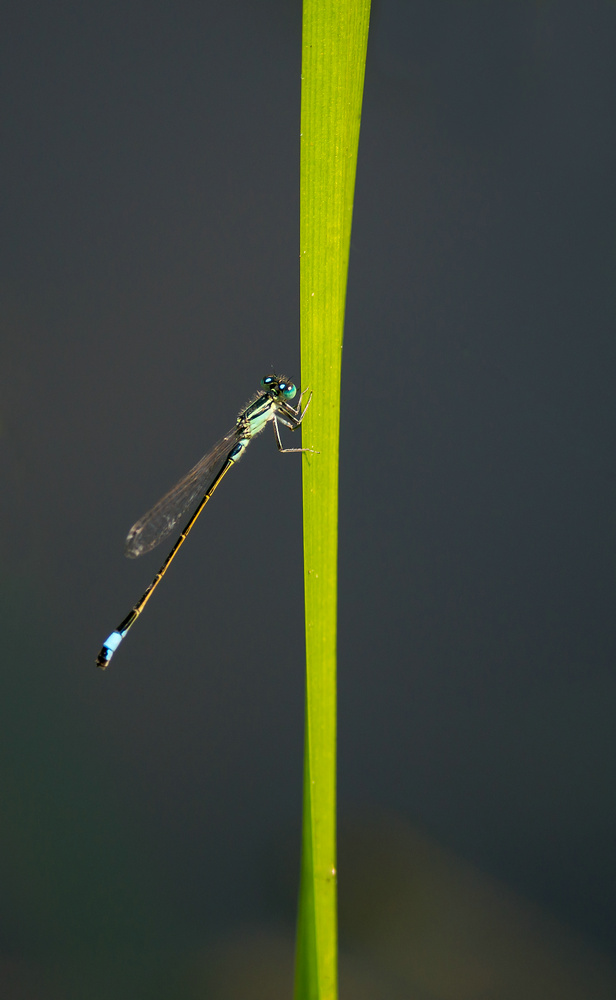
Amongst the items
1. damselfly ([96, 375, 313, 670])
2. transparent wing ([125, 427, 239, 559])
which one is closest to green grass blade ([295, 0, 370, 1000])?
damselfly ([96, 375, 313, 670])

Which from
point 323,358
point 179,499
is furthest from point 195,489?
point 323,358

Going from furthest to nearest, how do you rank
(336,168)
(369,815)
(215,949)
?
(369,815) < (215,949) < (336,168)

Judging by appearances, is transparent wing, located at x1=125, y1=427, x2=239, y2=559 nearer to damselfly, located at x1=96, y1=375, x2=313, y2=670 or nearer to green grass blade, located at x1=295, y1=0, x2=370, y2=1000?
damselfly, located at x1=96, y1=375, x2=313, y2=670

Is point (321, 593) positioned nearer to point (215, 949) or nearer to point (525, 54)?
point (215, 949)

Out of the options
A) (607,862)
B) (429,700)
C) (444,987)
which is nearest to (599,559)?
(429,700)

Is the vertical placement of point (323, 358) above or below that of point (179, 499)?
below

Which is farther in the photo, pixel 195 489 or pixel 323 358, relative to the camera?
pixel 195 489

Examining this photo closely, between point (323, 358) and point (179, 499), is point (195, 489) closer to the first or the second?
point (179, 499)
